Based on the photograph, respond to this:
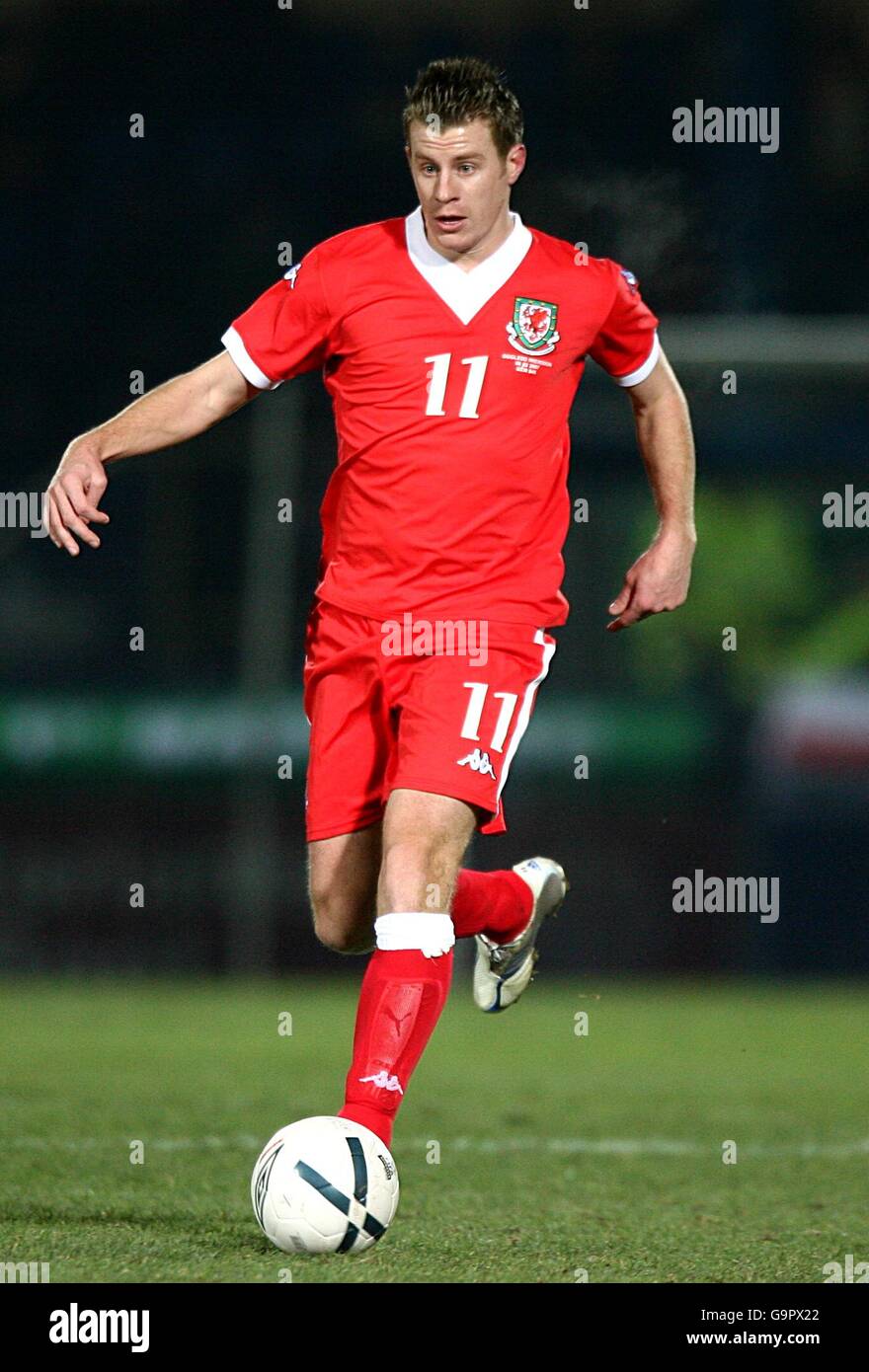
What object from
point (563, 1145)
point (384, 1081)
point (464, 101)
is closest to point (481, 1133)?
point (563, 1145)

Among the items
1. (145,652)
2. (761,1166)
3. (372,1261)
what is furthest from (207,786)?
(372,1261)

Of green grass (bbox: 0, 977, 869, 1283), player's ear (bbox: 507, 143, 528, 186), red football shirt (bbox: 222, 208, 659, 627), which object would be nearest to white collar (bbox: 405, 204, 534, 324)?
red football shirt (bbox: 222, 208, 659, 627)

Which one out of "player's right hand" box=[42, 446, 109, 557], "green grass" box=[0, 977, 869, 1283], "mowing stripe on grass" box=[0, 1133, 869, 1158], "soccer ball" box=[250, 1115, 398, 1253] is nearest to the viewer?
"soccer ball" box=[250, 1115, 398, 1253]

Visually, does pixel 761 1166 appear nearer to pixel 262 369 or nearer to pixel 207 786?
pixel 262 369

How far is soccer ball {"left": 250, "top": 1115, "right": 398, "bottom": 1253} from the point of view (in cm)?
340

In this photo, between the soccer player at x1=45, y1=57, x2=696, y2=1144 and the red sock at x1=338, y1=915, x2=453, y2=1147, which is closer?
A: the red sock at x1=338, y1=915, x2=453, y2=1147

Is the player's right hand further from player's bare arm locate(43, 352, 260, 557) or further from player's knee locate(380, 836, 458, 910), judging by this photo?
player's knee locate(380, 836, 458, 910)

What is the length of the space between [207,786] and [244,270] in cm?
300

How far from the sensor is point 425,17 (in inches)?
493

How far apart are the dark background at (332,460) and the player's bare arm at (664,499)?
5.58m

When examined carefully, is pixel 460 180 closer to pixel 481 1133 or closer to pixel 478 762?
pixel 478 762

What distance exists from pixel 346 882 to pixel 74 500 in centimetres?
104

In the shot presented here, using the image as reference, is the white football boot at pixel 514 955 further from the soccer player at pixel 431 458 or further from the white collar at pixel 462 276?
the white collar at pixel 462 276

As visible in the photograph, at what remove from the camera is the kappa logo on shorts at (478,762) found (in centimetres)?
390
